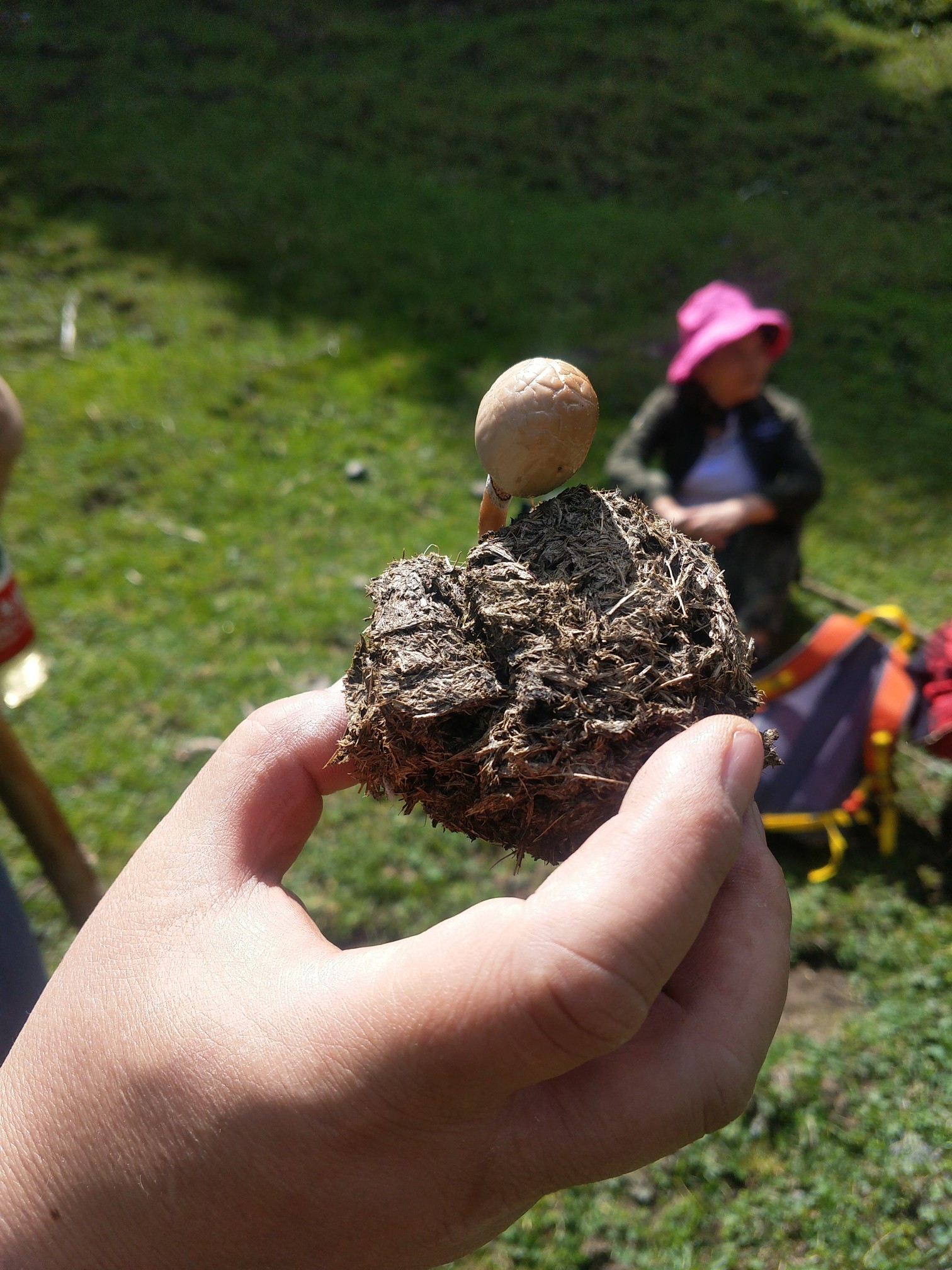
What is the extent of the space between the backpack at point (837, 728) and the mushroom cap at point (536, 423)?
2.93 meters

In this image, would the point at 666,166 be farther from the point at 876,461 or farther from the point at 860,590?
the point at 860,590

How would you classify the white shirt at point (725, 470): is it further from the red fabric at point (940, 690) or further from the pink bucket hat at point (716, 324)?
the red fabric at point (940, 690)

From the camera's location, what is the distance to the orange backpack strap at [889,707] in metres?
4.38

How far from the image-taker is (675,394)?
15.8ft

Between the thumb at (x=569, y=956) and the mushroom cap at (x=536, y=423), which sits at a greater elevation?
the mushroom cap at (x=536, y=423)

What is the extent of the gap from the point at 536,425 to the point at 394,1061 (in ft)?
4.94

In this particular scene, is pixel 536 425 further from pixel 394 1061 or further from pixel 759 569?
pixel 759 569

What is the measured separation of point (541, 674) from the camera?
175 cm

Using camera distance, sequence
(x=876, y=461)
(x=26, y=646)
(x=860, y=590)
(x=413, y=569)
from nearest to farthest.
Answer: (x=413, y=569) → (x=26, y=646) → (x=860, y=590) → (x=876, y=461)

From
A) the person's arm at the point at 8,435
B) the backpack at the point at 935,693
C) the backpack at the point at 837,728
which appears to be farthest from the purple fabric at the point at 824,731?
the person's arm at the point at 8,435

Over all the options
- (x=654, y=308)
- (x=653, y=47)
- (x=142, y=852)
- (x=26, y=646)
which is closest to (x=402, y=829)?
(x=26, y=646)

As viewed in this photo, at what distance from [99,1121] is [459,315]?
23.3ft

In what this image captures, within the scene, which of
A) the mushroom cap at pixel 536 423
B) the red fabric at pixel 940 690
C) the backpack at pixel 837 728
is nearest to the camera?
the mushroom cap at pixel 536 423

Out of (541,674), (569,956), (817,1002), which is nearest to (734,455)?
(817,1002)
